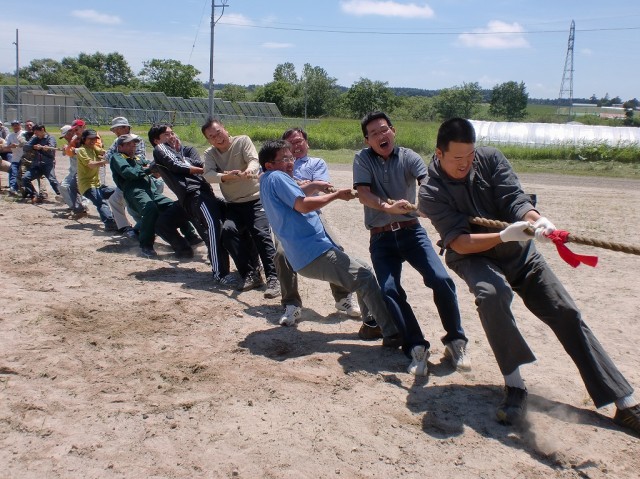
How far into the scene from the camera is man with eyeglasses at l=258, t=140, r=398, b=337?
535cm

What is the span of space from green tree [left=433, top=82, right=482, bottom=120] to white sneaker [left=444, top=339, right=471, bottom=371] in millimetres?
44733

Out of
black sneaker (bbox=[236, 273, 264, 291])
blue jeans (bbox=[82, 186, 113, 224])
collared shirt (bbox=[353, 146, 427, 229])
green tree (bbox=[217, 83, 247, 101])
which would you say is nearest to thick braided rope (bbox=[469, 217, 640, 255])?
collared shirt (bbox=[353, 146, 427, 229])

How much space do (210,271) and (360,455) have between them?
16.5ft

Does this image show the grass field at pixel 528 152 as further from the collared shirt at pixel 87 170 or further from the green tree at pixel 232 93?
Answer: the green tree at pixel 232 93

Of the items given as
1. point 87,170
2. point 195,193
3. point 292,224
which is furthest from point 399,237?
point 87,170

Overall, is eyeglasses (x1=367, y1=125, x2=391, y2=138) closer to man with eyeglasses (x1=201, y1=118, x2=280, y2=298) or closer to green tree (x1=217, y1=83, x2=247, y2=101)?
man with eyeglasses (x1=201, y1=118, x2=280, y2=298)

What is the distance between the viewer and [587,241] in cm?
409

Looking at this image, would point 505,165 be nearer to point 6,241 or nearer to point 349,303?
point 349,303

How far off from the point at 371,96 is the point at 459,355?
177ft

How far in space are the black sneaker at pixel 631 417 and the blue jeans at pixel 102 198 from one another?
29.3ft

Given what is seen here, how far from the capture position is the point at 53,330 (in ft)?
19.2

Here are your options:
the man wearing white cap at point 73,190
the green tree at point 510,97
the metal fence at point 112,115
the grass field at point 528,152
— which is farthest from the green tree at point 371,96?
the man wearing white cap at point 73,190

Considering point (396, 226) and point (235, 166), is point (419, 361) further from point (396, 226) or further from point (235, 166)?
point (235, 166)

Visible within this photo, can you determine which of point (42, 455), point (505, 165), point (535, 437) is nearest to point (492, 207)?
point (505, 165)
